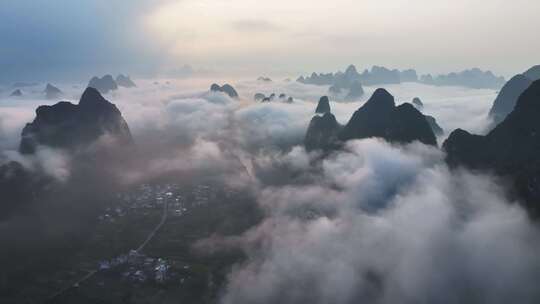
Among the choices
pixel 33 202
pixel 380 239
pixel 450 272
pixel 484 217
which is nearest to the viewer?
pixel 450 272

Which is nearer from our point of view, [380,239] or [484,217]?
[484,217]

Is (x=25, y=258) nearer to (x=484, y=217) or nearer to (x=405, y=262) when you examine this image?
(x=405, y=262)

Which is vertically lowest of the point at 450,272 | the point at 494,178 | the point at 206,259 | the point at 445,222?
the point at 206,259

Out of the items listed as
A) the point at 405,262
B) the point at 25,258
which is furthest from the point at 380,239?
the point at 25,258

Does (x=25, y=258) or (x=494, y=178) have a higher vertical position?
(x=494, y=178)

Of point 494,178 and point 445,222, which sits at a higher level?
point 494,178

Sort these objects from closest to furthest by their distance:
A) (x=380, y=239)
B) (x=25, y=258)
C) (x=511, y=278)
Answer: (x=511, y=278) < (x=380, y=239) < (x=25, y=258)

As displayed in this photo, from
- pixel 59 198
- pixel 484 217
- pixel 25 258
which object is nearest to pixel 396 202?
pixel 484 217

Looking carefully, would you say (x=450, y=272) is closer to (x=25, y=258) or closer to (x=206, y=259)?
(x=206, y=259)

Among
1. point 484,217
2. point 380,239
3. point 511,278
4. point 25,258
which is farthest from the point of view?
point 25,258
